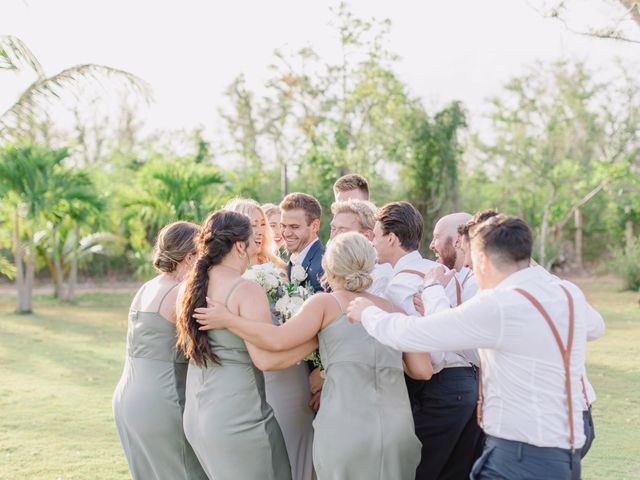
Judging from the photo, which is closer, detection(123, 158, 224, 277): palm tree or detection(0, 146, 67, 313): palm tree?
detection(0, 146, 67, 313): palm tree

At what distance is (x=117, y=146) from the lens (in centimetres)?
4172

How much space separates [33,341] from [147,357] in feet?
42.1

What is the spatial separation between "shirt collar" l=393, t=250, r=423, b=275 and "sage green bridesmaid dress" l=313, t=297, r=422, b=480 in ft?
2.11

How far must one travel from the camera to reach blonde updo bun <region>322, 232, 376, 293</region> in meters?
3.86

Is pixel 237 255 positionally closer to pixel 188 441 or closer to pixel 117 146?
pixel 188 441

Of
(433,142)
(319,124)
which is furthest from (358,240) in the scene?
(319,124)

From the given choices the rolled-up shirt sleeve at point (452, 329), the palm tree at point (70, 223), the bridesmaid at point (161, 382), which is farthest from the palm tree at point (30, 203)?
the rolled-up shirt sleeve at point (452, 329)

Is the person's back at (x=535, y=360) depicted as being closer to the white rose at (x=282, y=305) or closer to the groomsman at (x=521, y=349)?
the groomsman at (x=521, y=349)

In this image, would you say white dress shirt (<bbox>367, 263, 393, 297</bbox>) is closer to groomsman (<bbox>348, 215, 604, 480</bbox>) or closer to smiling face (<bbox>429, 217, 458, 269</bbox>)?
smiling face (<bbox>429, 217, 458, 269</bbox>)

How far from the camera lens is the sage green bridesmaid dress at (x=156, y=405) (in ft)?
15.0

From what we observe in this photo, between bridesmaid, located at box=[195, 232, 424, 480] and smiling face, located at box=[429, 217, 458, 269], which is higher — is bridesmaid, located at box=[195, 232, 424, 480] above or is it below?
below

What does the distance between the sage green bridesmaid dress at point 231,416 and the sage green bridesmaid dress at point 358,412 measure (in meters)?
Result: 0.36

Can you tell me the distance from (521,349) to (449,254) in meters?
1.81

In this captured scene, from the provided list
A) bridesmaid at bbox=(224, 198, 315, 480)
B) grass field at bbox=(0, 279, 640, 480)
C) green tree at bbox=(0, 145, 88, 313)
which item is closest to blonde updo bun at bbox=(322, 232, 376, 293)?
bridesmaid at bbox=(224, 198, 315, 480)
